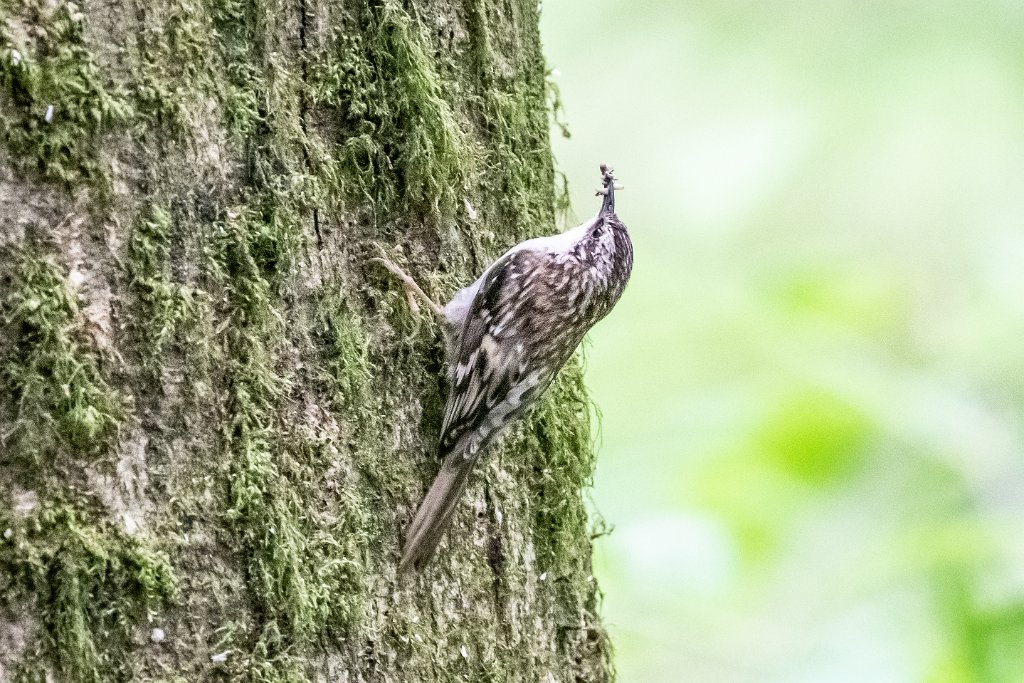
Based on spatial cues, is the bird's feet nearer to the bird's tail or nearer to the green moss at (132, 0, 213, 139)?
the bird's tail

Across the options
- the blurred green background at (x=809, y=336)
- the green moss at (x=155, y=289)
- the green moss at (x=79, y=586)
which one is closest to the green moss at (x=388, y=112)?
the green moss at (x=155, y=289)

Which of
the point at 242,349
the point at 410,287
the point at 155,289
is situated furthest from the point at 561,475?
the point at 155,289

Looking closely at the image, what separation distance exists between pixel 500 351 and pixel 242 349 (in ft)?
2.65

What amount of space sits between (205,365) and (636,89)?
380cm

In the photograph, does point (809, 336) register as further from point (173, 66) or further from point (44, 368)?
point (44, 368)

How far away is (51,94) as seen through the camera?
5.42ft

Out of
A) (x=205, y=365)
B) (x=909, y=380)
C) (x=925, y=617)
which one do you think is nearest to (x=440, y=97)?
(x=205, y=365)

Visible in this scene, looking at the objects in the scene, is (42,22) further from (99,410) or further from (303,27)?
(99,410)

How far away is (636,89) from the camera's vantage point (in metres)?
5.07

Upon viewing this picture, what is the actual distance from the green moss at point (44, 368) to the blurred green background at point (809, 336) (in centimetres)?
171

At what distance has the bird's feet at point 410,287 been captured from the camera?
2047 millimetres

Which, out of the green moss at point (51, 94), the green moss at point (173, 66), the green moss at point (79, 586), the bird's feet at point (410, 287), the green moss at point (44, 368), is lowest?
the green moss at point (79, 586)

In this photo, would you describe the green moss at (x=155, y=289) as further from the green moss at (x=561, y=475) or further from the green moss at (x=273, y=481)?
the green moss at (x=561, y=475)

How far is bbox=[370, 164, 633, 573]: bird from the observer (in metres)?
2.05
